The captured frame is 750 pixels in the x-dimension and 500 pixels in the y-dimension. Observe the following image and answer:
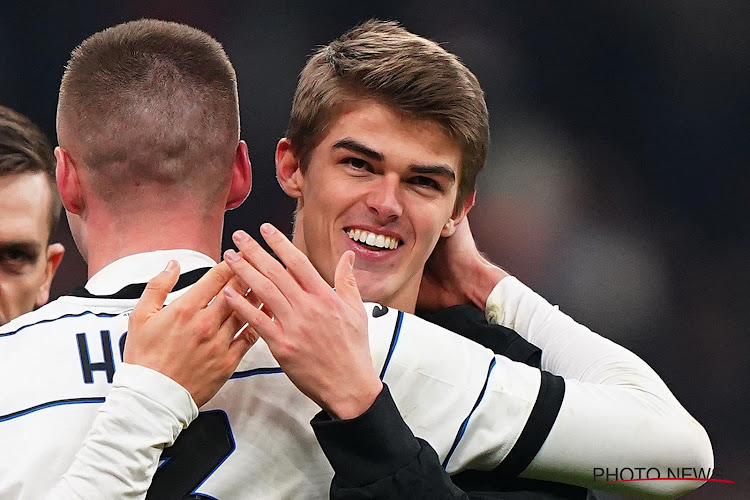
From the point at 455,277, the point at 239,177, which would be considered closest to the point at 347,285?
the point at 239,177

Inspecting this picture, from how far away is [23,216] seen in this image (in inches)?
103

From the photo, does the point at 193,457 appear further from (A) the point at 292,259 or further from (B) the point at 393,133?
(B) the point at 393,133

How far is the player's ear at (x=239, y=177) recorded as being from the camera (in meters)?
1.70

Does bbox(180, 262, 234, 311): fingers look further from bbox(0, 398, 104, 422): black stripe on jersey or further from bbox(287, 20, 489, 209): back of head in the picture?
bbox(287, 20, 489, 209): back of head

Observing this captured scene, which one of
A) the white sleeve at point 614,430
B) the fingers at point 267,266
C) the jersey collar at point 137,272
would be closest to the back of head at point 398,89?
the white sleeve at point 614,430

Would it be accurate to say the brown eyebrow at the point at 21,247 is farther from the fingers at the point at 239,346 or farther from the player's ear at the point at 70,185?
the fingers at the point at 239,346

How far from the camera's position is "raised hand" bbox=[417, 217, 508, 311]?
211 centimetres

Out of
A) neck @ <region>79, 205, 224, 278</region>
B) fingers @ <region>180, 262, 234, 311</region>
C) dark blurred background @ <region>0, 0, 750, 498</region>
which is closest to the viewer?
fingers @ <region>180, 262, 234, 311</region>

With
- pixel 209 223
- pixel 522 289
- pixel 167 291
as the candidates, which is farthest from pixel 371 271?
pixel 167 291

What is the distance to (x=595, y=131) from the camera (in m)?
4.54

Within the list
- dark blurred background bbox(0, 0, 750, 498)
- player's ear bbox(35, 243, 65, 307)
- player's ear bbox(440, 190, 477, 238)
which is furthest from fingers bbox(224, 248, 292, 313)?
dark blurred background bbox(0, 0, 750, 498)

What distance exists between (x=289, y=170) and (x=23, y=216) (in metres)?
0.89

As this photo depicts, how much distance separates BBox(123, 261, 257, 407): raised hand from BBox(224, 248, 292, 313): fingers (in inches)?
1.2

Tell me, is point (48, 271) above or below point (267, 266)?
below
